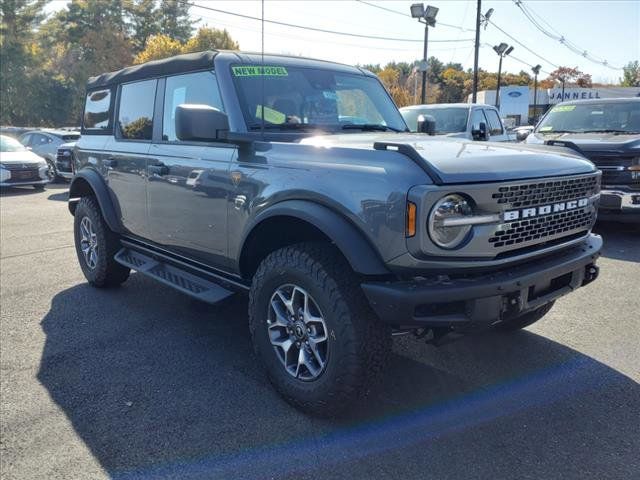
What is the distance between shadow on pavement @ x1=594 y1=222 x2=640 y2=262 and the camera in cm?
646

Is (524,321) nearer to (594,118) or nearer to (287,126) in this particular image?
(287,126)

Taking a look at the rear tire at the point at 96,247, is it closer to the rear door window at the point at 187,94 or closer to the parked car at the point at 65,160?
the rear door window at the point at 187,94

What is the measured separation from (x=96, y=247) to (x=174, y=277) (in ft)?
5.34

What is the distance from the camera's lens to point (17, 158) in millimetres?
14328

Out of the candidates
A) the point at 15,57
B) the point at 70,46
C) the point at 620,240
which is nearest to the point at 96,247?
the point at 620,240

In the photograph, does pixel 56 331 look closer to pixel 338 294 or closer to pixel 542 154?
pixel 338 294

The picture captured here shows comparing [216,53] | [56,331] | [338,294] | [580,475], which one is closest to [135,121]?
[216,53]

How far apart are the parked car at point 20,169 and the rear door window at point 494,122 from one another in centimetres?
1149

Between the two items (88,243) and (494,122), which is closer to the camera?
(88,243)

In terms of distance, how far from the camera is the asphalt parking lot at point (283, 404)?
2.59 metres

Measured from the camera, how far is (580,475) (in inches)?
96.3

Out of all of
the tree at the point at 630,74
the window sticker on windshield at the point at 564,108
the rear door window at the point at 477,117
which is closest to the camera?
the window sticker on windshield at the point at 564,108

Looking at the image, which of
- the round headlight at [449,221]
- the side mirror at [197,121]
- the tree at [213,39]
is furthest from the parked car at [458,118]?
the tree at [213,39]

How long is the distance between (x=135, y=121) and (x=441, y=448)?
12.0 feet
